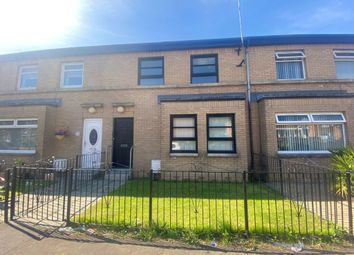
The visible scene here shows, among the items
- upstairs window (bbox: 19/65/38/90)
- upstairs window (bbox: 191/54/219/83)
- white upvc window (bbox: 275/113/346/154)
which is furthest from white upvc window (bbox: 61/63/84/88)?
white upvc window (bbox: 275/113/346/154)

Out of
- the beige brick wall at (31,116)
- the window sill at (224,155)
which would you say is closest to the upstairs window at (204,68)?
the window sill at (224,155)

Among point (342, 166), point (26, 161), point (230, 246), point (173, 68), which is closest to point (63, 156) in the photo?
point (26, 161)

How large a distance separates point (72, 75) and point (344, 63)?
46.0 ft

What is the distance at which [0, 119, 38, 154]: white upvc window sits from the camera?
11195mm

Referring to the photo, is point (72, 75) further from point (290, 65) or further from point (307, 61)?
point (307, 61)

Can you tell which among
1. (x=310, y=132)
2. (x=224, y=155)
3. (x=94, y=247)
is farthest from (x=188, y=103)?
(x=94, y=247)

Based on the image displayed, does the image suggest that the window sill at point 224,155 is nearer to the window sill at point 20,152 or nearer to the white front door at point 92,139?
the white front door at point 92,139

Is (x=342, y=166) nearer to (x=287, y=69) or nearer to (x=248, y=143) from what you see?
(x=248, y=143)

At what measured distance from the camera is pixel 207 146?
32.0ft

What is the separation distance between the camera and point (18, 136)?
11422 millimetres

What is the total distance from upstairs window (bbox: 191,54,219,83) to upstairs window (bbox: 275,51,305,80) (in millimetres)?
3073

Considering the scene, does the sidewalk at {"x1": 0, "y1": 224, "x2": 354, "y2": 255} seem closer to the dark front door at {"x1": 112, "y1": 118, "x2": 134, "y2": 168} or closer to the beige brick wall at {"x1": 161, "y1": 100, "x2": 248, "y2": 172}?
the beige brick wall at {"x1": 161, "y1": 100, "x2": 248, "y2": 172}

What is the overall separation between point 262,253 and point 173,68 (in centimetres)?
949

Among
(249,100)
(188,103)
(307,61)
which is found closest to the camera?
(188,103)
